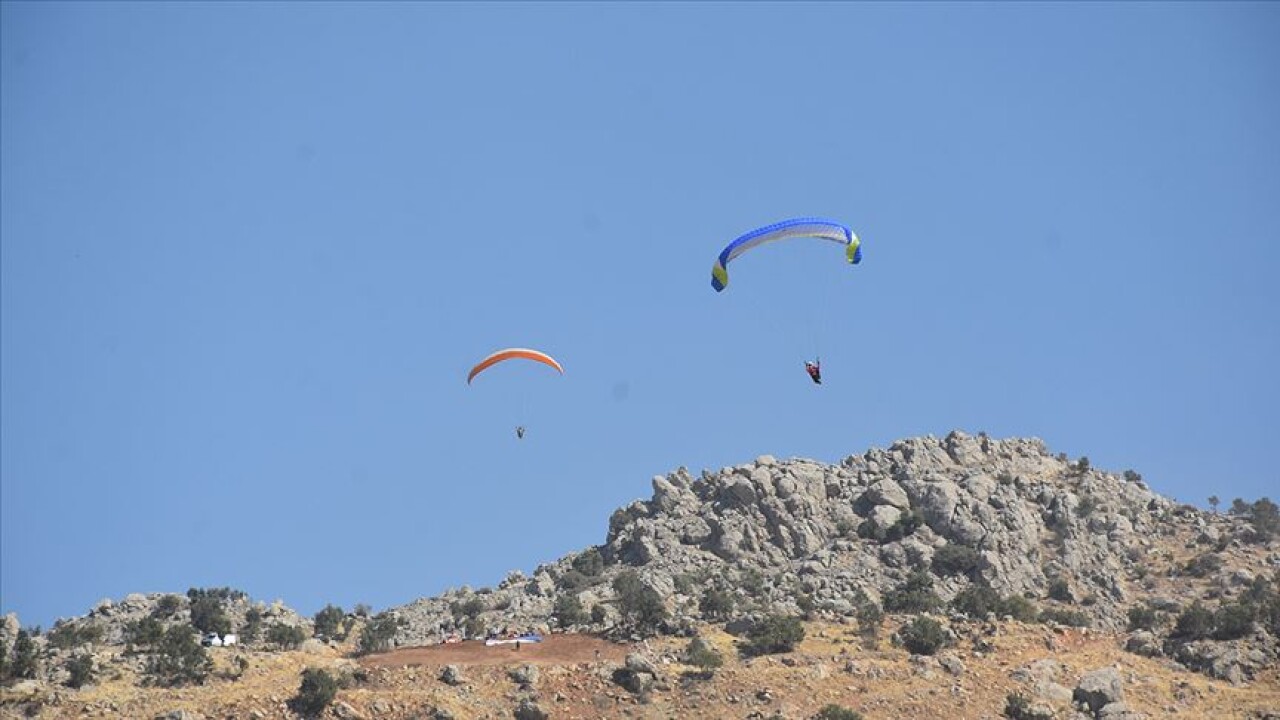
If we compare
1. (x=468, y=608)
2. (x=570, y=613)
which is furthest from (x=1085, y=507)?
(x=468, y=608)

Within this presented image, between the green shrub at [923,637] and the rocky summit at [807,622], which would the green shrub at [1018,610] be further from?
the green shrub at [923,637]

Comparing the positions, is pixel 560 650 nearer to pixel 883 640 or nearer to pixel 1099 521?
pixel 883 640

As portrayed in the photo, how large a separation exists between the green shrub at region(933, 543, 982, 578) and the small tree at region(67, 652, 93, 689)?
46.1m

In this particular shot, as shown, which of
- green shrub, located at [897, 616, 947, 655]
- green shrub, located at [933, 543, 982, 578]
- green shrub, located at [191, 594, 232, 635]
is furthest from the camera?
green shrub, located at [933, 543, 982, 578]

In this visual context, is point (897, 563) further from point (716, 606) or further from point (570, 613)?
point (570, 613)

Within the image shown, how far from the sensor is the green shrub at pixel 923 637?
76.4 meters

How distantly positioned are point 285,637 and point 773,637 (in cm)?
2324

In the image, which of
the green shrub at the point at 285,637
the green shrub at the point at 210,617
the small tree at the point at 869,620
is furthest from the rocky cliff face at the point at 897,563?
the green shrub at the point at 285,637

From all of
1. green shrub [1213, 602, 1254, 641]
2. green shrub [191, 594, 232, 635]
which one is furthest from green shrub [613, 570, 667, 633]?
green shrub [1213, 602, 1254, 641]

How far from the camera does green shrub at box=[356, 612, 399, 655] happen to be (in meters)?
78.2

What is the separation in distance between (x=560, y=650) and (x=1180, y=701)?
1093 inches

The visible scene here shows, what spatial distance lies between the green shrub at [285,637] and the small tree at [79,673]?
36.9ft

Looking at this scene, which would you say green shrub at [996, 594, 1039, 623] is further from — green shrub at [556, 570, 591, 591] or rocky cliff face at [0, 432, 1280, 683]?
green shrub at [556, 570, 591, 591]

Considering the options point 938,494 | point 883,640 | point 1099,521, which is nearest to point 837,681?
point 883,640
